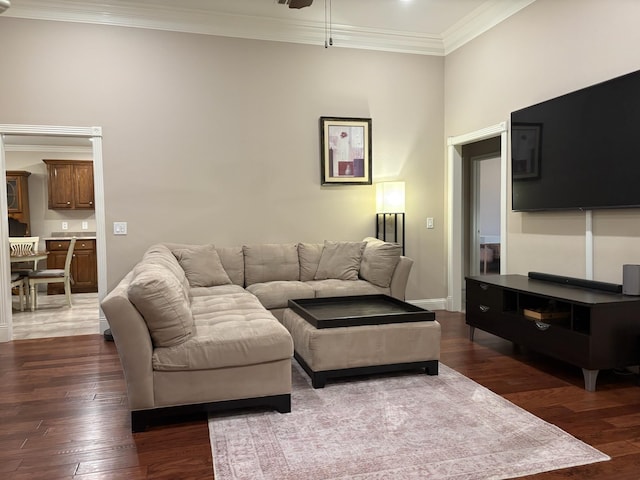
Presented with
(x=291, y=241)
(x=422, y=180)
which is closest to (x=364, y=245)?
(x=291, y=241)

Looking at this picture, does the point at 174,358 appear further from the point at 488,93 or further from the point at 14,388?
the point at 488,93

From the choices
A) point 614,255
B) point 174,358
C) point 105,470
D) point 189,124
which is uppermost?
point 189,124

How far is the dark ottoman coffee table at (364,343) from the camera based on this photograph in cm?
309

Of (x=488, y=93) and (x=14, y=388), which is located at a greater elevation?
(x=488, y=93)

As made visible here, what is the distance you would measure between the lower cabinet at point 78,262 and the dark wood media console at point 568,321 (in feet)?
21.8

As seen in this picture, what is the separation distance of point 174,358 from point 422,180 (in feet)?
13.2

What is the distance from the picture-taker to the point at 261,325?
281cm

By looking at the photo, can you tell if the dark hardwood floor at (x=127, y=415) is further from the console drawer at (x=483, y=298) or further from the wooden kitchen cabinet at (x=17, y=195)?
the wooden kitchen cabinet at (x=17, y=195)

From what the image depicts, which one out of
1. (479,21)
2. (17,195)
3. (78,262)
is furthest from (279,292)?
(17,195)

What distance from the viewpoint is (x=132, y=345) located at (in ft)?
8.06

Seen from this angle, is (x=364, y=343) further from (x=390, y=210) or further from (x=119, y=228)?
(x=119, y=228)

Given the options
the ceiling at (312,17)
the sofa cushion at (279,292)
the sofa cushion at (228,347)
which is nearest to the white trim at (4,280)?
the ceiling at (312,17)

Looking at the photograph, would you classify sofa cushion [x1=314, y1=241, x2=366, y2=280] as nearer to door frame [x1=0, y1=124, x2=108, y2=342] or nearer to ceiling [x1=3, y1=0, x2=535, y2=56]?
door frame [x1=0, y1=124, x2=108, y2=342]

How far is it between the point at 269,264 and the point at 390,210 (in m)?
1.55
